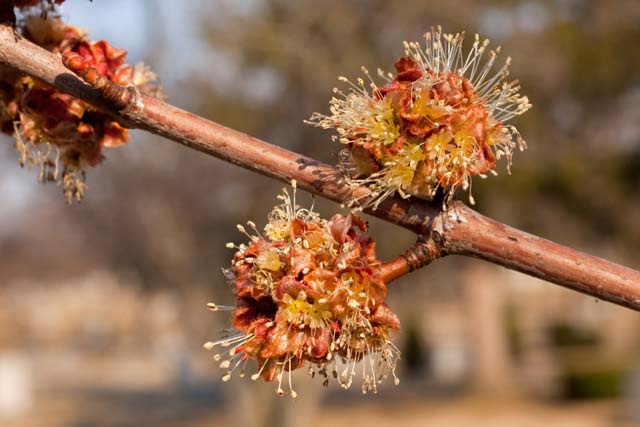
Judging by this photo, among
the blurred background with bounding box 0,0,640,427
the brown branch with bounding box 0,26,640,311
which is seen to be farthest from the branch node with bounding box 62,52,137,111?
the blurred background with bounding box 0,0,640,427

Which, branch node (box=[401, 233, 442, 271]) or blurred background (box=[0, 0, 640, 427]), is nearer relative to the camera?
branch node (box=[401, 233, 442, 271])

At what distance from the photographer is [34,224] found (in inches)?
1161

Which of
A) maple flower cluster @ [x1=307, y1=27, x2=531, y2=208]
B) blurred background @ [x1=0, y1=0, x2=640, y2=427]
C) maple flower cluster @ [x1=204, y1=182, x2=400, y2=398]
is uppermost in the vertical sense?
blurred background @ [x1=0, y1=0, x2=640, y2=427]

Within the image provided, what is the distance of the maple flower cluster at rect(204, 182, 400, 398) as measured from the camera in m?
1.42

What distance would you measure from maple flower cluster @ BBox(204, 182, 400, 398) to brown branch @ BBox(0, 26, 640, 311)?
54mm

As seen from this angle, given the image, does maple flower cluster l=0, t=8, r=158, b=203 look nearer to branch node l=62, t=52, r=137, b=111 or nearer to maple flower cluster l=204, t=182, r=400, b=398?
branch node l=62, t=52, r=137, b=111

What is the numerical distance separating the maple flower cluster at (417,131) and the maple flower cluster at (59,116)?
1.47ft

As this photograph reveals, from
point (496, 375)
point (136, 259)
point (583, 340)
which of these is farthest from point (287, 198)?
point (583, 340)

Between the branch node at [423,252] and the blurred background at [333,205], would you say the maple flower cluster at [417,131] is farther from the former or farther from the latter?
the blurred background at [333,205]

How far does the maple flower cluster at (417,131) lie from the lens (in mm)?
1433

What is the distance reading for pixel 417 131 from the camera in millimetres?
1466

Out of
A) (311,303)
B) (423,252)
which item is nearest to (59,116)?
(311,303)

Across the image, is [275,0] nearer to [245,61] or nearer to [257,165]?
[245,61]

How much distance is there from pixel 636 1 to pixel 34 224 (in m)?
20.1
